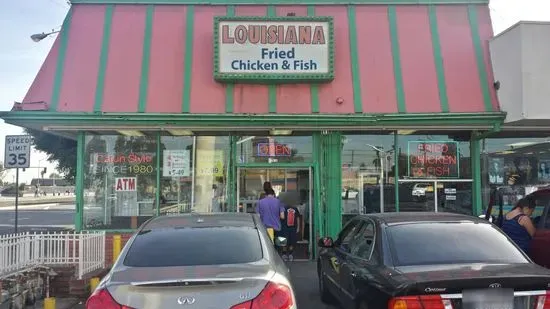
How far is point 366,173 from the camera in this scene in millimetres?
12453

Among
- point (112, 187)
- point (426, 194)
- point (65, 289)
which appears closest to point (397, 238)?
point (65, 289)

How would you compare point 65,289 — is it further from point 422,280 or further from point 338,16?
point 338,16

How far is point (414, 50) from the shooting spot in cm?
1241

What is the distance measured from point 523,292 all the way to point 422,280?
32.4 inches

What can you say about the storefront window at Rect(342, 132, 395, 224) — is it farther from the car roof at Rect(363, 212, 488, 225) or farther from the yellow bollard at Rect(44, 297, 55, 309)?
the yellow bollard at Rect(44, 297, 55, 309)

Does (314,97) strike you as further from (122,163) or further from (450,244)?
(450,244)

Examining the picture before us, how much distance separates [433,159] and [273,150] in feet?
11.8

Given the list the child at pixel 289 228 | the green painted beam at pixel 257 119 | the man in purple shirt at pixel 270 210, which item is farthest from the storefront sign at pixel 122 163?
the child at pixel 289 228

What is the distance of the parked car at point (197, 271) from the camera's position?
161 inches

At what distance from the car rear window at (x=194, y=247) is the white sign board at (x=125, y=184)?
703 centimetres

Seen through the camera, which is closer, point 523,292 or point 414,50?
point 523,292

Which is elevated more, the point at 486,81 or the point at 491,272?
the point at 486,81

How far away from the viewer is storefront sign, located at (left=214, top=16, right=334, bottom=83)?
12.1 metres

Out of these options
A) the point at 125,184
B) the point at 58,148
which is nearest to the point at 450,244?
the point at 125,184
